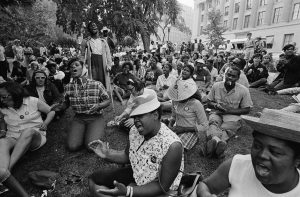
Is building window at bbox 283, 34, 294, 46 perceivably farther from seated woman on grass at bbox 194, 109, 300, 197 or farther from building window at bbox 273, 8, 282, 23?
seated woman on grass at bbox 194, 109, 300, 197

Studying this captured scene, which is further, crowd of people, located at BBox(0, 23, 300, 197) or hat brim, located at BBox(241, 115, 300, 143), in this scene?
crowd of people, located at BBox(0, 23, 300, 197)

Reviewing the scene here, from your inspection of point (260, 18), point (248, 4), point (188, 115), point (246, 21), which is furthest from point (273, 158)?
point (248, 4)

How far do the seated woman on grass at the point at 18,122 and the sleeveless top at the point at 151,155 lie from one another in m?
1.82

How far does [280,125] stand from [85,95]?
10.8 ft

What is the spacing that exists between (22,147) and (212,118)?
10.4 ft

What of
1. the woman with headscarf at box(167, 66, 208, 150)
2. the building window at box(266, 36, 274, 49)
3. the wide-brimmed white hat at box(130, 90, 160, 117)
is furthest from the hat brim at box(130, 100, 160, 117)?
the building window at box(266, 36, 274, 49)

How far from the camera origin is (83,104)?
3.99 m

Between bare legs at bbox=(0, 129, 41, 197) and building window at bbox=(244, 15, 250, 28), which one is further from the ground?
building window at bbox=(244, 15, 250, 28)

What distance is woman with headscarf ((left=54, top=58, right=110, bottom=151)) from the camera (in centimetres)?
390

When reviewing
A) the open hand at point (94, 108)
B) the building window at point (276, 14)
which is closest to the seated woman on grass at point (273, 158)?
the open hand at point (94, 108)

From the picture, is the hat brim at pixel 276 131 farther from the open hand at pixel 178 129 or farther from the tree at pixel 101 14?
the tree at pixel 101 14

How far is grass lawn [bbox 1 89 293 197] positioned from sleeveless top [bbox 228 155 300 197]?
5.89 feet

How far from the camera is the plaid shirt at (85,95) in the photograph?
3930 mm

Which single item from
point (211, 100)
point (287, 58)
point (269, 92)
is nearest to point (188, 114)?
point (211, 100)
